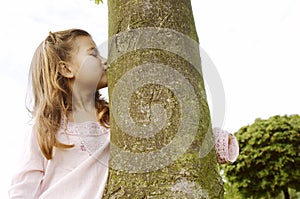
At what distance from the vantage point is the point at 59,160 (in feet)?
6.74

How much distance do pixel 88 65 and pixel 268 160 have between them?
9569 mm

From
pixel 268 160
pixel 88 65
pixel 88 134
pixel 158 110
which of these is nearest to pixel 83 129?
pixel 88 134

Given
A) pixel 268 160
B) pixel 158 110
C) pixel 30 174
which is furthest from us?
pixel 268 160

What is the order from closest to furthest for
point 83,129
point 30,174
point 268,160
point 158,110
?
point 158,110, point 30,174, point 83,129, point 268,160

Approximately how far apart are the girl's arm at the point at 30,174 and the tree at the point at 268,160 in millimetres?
9471

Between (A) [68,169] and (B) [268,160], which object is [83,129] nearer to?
(A) [68,169]

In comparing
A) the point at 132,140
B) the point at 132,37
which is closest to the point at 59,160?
the point at 132,140

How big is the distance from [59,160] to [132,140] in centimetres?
56

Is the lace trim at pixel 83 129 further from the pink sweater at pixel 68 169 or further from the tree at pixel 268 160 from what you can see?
the tree at pixel 268 160

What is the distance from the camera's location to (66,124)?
2125 mm

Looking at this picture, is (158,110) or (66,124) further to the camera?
(66,124)

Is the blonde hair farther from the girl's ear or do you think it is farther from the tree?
the tree

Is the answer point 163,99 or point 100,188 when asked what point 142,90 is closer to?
point 163,99

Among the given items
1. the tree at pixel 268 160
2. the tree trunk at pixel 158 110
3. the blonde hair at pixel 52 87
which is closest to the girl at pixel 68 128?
the blonde hair at pixel 52 87
